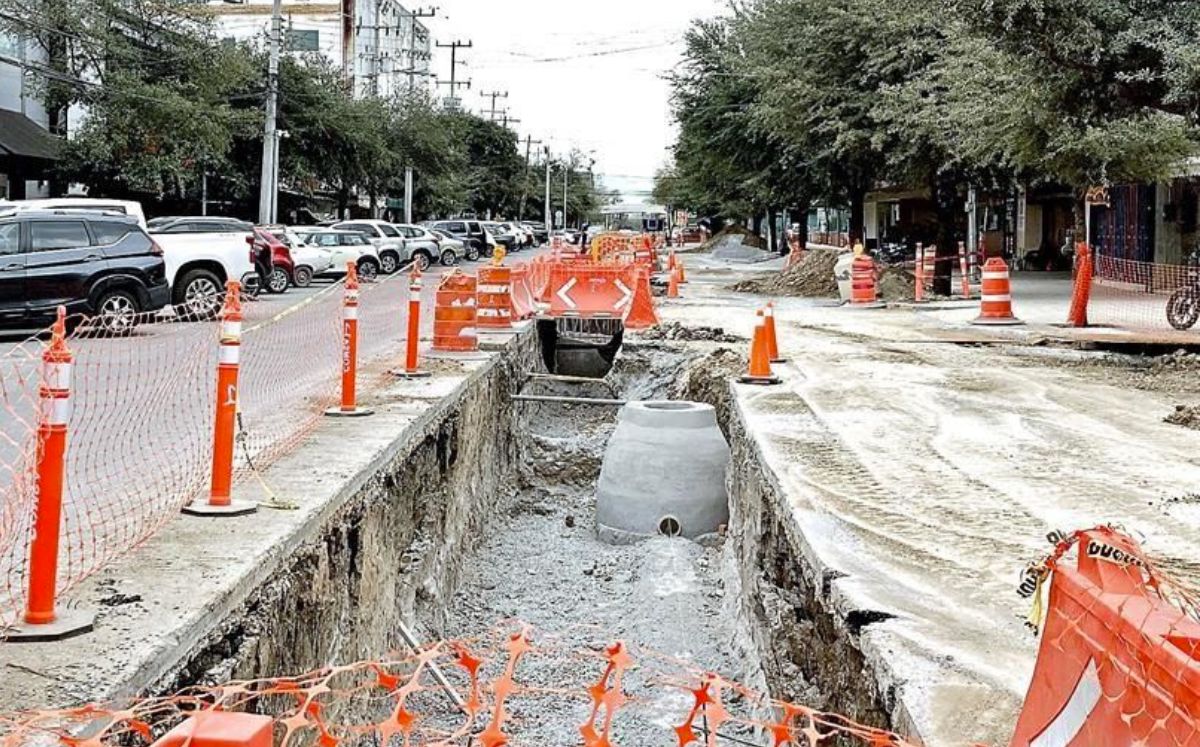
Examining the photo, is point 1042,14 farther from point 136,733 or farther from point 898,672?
point 136,733

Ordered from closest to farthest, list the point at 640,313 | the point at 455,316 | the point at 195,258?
1. the point at 455,316
2. the point at 640,313
3. the point at 195,258

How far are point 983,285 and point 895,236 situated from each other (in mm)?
36491

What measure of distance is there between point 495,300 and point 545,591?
7.66 m

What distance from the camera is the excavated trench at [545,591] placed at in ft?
18.6

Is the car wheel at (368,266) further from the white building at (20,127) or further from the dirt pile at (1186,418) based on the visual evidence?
the dirt pile at (1186,418)

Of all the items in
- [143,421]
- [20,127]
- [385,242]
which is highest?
[20,127]

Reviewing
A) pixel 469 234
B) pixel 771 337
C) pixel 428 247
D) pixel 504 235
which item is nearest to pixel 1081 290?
pixel 771 337

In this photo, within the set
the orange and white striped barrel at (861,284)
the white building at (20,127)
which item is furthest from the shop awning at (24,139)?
the orange and white striped barrel at (861,284)

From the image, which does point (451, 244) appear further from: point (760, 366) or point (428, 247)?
point (760, 366)

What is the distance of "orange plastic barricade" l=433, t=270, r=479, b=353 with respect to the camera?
1484 cm

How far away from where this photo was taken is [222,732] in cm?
238

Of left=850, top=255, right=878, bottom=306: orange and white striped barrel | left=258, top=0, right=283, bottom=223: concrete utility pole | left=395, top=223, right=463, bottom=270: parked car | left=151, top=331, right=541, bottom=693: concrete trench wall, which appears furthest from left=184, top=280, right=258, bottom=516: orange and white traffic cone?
left=395, top=223, right=463, bottom=270: parked car

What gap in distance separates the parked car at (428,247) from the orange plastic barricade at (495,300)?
22.9 metres

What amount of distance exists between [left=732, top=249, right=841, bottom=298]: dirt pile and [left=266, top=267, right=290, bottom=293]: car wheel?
12.2 m
